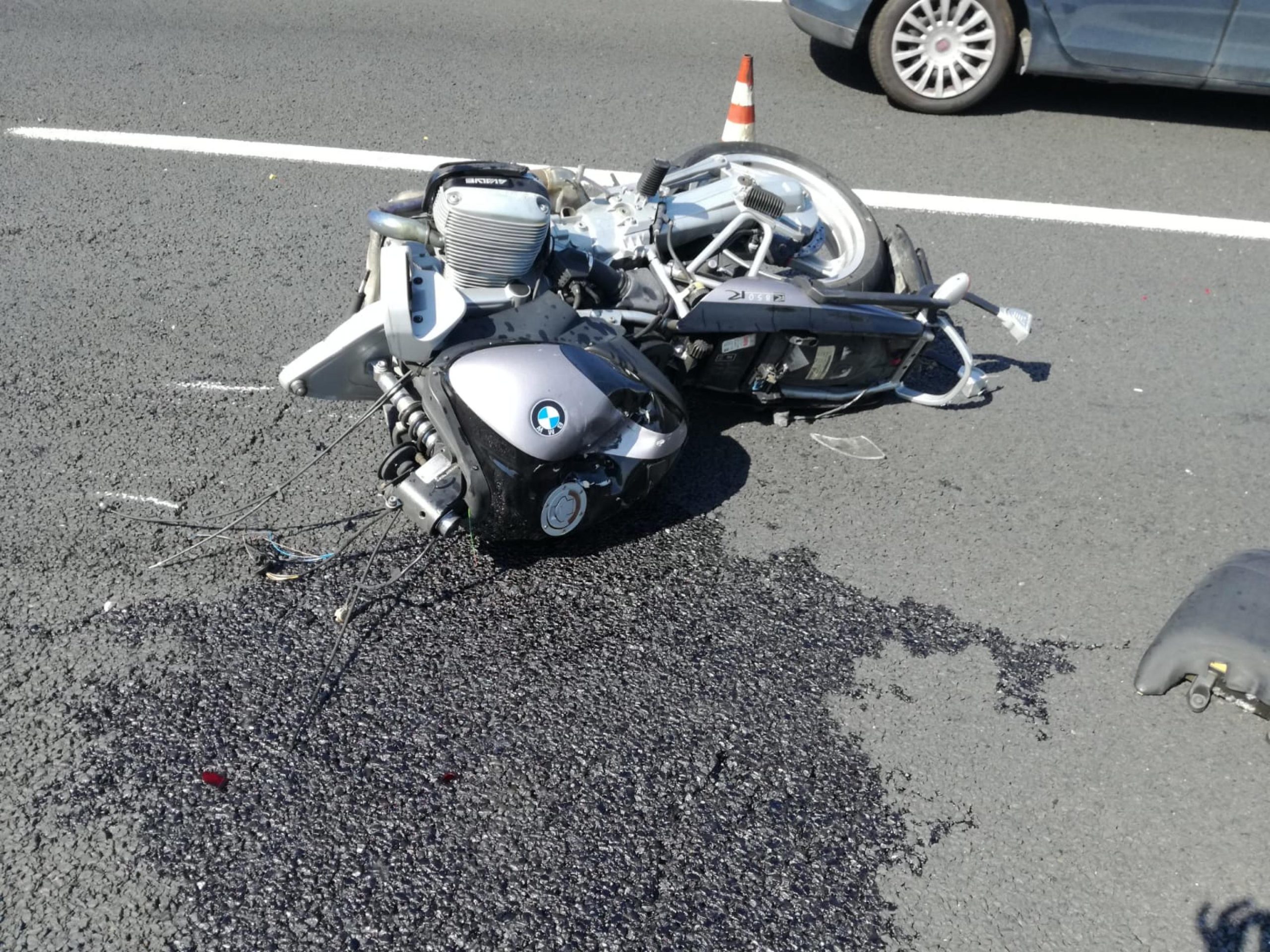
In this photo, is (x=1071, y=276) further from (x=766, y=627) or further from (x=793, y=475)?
(x=766, y=627)

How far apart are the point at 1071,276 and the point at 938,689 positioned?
2.78 meters

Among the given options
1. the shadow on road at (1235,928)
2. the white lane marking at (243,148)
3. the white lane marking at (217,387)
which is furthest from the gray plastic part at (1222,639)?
the white lane marking at (243,148)

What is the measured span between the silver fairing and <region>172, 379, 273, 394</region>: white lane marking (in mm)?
1320

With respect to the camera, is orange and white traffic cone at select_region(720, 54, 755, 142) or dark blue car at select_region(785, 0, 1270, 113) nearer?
orange and white traffic cone at select_region(720, 54, 755, 142)

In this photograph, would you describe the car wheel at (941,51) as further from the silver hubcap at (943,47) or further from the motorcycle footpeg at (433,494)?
the motorcycle footpeg at (433,494)

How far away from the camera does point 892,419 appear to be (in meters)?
4.38

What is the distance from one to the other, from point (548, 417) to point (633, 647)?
0.73m

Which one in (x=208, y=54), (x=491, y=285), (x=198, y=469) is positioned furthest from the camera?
(x=208, y=54)

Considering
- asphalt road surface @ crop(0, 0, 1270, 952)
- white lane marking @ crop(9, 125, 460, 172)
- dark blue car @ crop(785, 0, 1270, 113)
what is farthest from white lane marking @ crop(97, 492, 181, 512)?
Answer: dark blue car @ crop(785, 0, 1270, 113)

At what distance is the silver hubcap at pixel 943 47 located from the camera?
6371 mm

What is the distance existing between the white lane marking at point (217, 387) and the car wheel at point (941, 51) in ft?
13.6

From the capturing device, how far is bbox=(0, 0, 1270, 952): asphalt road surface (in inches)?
108

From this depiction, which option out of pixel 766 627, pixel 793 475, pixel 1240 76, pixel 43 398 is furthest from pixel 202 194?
pixel 1240 76

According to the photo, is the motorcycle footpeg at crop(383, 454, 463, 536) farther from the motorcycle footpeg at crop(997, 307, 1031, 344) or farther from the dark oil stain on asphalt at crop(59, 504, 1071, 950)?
the motorcycle footpeg at crop(997, 307, 1031, 344)
